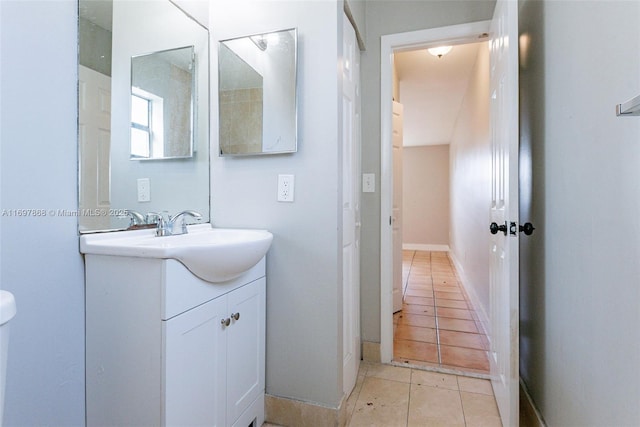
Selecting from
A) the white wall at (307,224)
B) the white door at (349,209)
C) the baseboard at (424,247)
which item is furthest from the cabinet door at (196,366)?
the baseboard at (424,247)

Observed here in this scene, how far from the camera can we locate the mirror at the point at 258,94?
1446 millimetres

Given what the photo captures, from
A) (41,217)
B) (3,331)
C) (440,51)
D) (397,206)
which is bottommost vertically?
(3,331)

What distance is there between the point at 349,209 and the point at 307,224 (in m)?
0.32

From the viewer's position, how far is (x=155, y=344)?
0.94 meters

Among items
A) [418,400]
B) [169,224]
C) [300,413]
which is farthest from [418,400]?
[169,224]

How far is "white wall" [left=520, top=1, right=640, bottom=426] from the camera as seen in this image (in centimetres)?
76

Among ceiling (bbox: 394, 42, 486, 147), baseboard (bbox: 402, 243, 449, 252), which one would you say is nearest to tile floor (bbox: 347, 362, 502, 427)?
ceiling (bbox: 394, 42, 486, 147)

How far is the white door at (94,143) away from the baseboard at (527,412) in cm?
187

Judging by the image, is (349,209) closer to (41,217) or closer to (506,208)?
(506,208)

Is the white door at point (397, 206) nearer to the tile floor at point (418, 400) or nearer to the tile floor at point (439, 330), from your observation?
the tile floor at point (439, 330)

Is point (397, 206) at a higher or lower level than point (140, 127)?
lower

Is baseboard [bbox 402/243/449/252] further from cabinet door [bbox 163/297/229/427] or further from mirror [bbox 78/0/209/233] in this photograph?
cabinet door [bbox 163/297/229/427]

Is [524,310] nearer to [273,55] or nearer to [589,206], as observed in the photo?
[589,206]

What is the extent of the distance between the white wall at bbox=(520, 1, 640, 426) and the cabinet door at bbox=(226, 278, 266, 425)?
3.79ft
